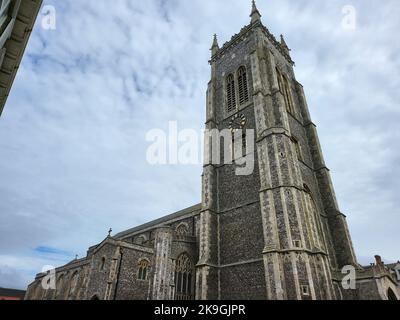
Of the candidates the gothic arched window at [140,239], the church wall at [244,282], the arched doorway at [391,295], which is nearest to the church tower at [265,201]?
the church wall at [244,282]

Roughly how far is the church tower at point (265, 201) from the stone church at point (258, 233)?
7 cm

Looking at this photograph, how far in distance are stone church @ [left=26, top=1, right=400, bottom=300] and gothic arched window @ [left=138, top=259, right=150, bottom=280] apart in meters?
0.07

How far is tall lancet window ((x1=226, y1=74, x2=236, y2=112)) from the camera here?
25527mm

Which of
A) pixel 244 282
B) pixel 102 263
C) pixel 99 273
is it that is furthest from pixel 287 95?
pixel 99 273

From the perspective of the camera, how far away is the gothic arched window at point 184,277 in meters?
19.7

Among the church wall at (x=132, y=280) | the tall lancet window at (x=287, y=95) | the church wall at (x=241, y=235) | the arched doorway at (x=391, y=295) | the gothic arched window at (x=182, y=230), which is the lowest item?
the arched doorway at (x=391, y=295)

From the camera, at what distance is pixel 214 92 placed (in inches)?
1102

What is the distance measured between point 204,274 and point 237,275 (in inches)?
88.4

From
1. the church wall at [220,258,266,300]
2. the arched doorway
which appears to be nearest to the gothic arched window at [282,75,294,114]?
the church wall at [220,258,266,300]

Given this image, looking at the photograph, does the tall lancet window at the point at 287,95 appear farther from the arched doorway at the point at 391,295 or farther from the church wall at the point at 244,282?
the arched doorway at the point at 391,295

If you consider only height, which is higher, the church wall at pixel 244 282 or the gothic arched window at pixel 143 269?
the gothic arched window at pixel 143 269

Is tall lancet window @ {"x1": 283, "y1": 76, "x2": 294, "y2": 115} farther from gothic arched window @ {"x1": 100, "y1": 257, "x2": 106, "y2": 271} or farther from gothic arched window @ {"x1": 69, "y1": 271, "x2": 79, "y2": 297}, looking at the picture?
gothic arched window @ {"x1": 69, "y1": 271, "x2": 79, "y2": 297}
